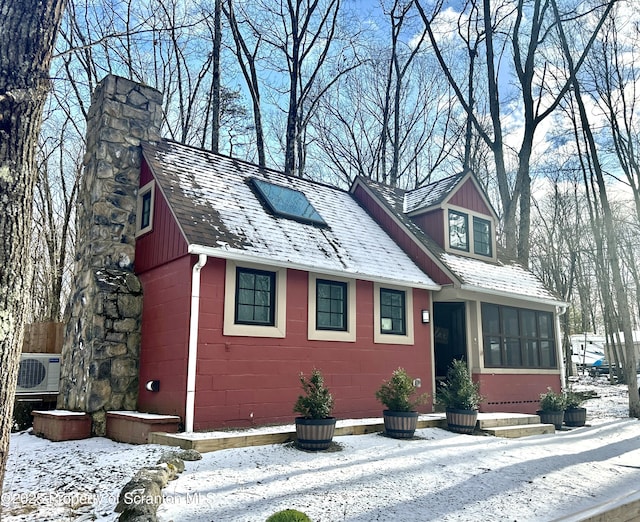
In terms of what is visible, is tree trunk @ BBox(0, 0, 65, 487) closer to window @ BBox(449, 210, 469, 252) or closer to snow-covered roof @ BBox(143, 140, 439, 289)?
snow-covered roof @ BBox(143, 140, 439, 289)

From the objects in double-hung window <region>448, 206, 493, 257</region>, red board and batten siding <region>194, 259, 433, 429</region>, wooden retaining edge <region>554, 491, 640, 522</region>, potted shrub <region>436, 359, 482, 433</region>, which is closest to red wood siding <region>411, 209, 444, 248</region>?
double-hung window <region>448, 206, 493, 257</region>

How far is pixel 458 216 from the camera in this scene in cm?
1341

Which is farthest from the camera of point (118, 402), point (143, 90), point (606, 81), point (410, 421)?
point (606, 81)

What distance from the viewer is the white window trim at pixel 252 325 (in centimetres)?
838

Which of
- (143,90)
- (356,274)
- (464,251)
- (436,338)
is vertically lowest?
(436,338)

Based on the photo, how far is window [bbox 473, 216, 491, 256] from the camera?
13.8 metres

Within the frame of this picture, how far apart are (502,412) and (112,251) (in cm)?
891

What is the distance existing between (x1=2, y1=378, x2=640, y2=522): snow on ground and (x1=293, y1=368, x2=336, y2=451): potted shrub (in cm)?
21

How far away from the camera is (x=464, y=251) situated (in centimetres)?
1330

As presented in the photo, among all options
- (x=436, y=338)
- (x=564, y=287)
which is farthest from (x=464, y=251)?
(x=564, y=287)

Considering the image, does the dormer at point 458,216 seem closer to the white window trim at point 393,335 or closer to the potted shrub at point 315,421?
the white window trim at point 393,335

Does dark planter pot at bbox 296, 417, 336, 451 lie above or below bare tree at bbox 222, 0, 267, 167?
below

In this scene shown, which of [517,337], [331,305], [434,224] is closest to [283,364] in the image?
[331,305]

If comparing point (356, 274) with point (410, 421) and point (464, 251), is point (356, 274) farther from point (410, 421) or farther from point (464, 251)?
point (464, 251)
